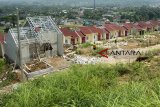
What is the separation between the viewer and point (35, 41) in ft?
54.6

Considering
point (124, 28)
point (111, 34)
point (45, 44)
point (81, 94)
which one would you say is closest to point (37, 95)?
point (81, 94)

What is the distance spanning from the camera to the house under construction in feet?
53.3

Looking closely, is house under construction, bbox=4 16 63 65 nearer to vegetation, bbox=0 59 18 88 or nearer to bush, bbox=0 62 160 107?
vegetation, bbox=0 59 18 88

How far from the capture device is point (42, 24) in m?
18.2

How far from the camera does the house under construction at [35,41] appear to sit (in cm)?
1623

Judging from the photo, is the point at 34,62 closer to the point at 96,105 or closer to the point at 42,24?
the point at 42,24

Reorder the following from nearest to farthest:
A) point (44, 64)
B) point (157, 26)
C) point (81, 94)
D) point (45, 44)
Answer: point (81, 94)
point (44, 64)
point (45, 44)
point (157, 26)

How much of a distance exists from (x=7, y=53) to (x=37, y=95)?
13.4 metres

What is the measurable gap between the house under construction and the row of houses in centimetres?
1040

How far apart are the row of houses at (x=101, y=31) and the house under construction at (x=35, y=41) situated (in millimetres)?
10400

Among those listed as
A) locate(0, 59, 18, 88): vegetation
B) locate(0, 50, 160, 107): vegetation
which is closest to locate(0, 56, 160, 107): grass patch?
locate(0, 50, 160, 107): vegetation

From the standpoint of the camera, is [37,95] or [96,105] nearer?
[96,105]

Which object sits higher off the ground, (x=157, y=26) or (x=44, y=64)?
(x=44, y=64)

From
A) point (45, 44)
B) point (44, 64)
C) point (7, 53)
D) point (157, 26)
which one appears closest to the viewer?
point (44, 64)
